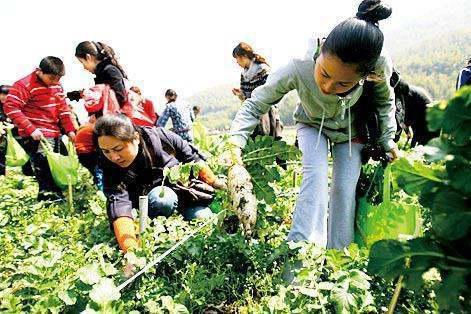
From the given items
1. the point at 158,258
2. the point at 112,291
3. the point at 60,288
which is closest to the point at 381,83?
the point at 158,258

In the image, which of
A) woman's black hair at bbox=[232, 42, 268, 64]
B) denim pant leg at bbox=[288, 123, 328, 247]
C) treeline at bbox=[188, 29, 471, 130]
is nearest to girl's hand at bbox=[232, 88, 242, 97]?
woman's black hair at bbox=[232, 42, 268, 64]

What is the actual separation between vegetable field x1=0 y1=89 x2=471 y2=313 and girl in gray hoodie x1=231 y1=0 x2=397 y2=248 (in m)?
0.14

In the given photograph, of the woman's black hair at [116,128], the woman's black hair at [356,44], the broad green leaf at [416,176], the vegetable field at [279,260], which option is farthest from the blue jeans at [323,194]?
the broad green leaf at [416,176]

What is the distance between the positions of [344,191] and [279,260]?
57 cm

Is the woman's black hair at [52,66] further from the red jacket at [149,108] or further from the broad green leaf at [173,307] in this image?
the broad green leaf at [173,307]

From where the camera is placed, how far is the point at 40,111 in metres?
4.37

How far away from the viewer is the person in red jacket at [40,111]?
4168 millimetres

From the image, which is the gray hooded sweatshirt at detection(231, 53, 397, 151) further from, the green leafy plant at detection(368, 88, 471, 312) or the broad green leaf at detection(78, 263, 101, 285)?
the green leafy plant at detection(368, 88, 471, 312)

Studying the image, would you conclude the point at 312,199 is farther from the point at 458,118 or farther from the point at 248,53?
the point at 248,53

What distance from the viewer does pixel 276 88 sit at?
2305mm

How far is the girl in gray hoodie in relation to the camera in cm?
188

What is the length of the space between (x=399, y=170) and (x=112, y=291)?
114cm

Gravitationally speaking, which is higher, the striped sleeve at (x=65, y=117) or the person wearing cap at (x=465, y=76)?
the person wearing cap at (x=465, y=76)

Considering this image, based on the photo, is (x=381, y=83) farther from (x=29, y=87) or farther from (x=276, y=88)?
(x=29, y=87)
